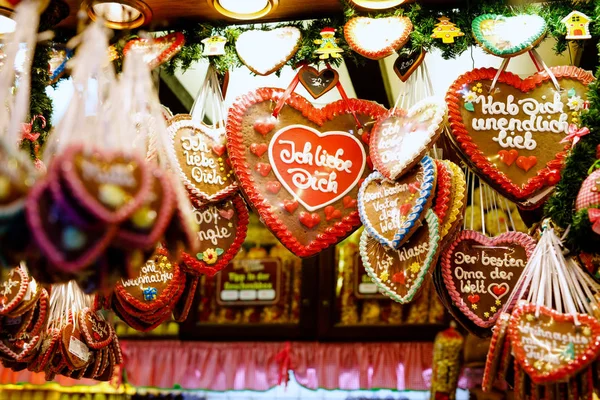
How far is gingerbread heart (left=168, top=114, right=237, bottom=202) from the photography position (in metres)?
2.61

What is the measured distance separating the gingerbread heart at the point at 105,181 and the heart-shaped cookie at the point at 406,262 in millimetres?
1243

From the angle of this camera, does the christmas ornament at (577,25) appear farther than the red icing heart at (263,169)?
No

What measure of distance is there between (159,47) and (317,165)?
2.71 feet

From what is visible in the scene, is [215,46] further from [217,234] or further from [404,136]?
[404,136]

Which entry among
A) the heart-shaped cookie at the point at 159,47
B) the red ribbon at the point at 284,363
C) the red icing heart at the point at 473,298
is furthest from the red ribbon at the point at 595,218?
the red ribbon at the point at 284,363

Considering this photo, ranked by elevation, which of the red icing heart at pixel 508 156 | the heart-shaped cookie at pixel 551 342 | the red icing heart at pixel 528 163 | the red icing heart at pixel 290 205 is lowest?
the heart-shaped cookie at pixel 551 342

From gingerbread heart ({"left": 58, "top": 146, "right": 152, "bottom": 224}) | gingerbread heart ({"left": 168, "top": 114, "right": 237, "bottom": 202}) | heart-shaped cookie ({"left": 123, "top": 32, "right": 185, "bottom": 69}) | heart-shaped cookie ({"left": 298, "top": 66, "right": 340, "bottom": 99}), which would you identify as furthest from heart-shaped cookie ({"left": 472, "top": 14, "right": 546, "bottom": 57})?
gingerbread heart ({"left": 58, "top": 146, "right": 152, "bottom": 224})

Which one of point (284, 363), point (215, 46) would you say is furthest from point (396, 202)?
point (284, 363)

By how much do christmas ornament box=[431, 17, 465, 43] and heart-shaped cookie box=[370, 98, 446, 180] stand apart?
0.88 feet

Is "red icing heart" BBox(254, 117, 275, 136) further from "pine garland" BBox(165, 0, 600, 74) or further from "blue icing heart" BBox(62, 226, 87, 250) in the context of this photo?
"blue icing heart" BBox(62, 226, 87, 250)

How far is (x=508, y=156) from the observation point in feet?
7.77

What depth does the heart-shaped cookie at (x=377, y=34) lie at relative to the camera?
2.48 meters

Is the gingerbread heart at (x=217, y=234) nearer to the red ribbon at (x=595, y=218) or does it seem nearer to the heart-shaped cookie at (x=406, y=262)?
the heart-shaped cookie at (x=406, y=262)

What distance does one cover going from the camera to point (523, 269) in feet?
7.71
